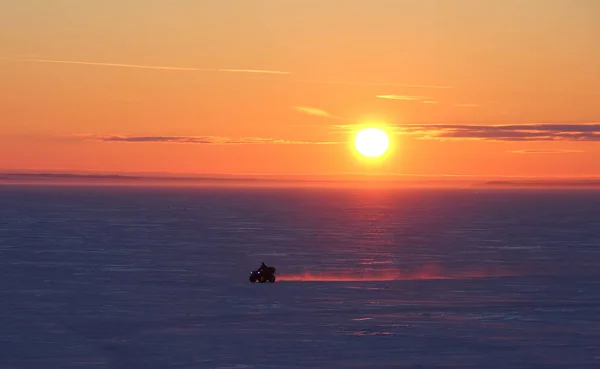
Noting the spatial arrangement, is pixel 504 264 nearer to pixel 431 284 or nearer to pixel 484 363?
pixel 431 284

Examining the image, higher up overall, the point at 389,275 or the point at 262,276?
the point at 389,275

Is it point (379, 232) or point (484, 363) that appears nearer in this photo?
point (484, 363)

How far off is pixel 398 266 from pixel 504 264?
625cm

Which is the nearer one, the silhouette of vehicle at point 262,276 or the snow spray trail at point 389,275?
the silhouette of vehicle at point 262,276

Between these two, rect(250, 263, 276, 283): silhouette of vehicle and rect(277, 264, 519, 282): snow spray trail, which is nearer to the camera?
rect(250, 263, 276, 283): silhouette of vehicle

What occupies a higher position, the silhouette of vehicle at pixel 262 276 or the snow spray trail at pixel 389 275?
the snow spray trail at pixel 389 275

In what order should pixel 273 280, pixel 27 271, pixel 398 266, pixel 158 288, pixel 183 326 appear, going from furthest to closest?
pixel 398 266 < pixel 27 271 < pixel 273 280 < pixel 158 288 < pixel 183 326

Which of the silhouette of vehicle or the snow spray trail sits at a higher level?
the snow spray trail

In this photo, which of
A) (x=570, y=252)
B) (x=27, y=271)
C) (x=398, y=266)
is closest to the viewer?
(x=27, y=271)

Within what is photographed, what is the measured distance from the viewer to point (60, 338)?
29906mm

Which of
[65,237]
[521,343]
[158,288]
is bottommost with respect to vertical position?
[521,343]

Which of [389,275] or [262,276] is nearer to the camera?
[262,276]

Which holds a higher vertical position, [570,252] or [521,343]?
[570,252]

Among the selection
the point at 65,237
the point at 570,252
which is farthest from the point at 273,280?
the point at 65,237
